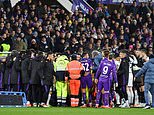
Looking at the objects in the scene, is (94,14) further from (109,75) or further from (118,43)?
(109,75)

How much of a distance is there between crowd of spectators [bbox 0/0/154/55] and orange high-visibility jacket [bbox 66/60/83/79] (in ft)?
3.39

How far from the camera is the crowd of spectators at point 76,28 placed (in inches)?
1058

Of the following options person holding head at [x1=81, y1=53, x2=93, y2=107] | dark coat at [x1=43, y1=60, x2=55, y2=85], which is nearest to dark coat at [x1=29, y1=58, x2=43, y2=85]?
dark coat at [x1=43, y1=60, x2=55, y2=85]

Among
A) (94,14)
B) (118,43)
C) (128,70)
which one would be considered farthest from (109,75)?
(94,14)

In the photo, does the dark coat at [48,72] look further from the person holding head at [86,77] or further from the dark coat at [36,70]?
the person holding head at [86,77]

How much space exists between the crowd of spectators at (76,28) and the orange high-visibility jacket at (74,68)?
103 centimetres

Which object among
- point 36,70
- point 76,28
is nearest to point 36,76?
point 36,70

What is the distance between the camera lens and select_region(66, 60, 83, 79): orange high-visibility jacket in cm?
2317

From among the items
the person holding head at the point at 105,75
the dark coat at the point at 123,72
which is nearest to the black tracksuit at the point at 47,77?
the person holding head at the point at 105,75

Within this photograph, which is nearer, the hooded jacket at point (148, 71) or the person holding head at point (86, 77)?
the hooded jacket at point (148, 71)

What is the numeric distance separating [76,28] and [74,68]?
6.54 m

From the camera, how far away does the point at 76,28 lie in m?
29.5

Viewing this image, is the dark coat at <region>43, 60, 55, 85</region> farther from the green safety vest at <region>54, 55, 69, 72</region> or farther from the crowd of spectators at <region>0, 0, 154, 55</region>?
the crowd of spectators at <region>0, 0, 154, 55</region>

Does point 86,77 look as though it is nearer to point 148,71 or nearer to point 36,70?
point 36,70
